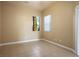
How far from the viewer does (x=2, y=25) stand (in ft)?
8.36

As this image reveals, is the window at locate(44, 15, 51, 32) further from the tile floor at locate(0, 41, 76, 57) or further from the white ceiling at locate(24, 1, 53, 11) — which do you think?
the tile floor at locate(0, 41, 76, 57)

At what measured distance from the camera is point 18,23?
2.68 m

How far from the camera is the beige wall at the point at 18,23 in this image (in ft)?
8.57

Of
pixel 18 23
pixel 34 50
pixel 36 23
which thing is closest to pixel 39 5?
pixel 36 23

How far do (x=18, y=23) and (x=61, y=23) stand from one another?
110 cm

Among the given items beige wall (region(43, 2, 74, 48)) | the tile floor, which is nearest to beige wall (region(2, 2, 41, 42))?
the tile floor

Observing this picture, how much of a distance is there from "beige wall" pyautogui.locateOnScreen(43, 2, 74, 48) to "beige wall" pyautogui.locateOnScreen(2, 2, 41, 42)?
0.34 m

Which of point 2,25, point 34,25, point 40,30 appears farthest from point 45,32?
point 2,25

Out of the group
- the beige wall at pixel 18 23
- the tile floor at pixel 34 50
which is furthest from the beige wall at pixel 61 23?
the beige wall at pixel 18 23

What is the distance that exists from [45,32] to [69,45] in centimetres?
70

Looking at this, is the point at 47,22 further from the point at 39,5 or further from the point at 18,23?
the point at 18,23

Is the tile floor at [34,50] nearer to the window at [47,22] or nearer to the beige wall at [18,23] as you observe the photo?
the beige wall at [18,23]

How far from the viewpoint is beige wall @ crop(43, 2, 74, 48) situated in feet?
8.70

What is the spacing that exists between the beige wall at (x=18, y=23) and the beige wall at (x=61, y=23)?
13.5 inches
